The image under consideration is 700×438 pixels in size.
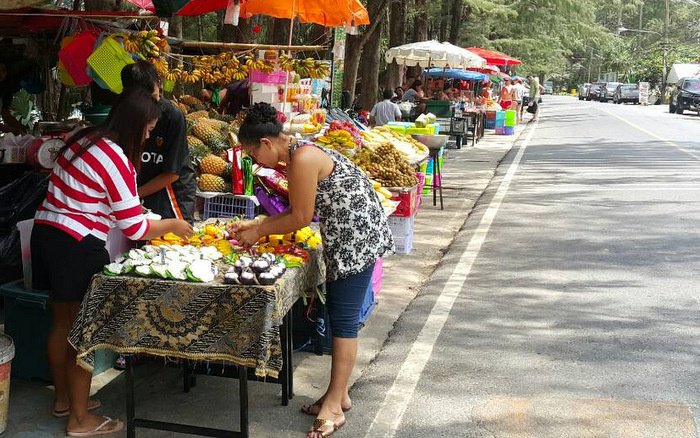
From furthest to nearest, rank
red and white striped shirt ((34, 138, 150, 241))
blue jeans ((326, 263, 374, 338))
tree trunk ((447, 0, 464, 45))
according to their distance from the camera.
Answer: tree trunk ((447, 0, 464, 45)), blue jeans ((326, 263, 374, 338)), red and white striped shirt ((34, 138, 150, 241))

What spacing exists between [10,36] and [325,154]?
19.8 feet

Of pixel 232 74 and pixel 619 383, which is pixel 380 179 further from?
pixel 619 383

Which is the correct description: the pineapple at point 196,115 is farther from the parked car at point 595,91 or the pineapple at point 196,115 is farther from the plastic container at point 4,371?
the parked car at point 595,91

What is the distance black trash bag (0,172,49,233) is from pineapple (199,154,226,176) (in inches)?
55.2

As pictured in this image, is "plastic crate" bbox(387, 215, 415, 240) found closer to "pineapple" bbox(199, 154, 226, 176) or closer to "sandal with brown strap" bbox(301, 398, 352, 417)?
"pineapple" bbox(199, 154, 226, 176)

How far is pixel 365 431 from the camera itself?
476 centimetres

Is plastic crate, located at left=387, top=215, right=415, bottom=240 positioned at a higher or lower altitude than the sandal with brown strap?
higher

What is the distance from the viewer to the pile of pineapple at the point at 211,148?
736 cm

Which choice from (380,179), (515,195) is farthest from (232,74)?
(515,195)

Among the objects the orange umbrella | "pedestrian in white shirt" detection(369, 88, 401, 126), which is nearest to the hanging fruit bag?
the orange umbrella

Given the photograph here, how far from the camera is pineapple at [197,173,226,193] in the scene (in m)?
7.34

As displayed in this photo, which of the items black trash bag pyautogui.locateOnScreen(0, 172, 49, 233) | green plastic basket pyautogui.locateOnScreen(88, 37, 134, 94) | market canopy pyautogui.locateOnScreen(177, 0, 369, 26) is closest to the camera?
black trash bag pyautogui.locateOnScreen(0, 172, 49, 233)

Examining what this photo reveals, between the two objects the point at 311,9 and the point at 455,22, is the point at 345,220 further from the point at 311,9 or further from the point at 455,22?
the point at 455,22

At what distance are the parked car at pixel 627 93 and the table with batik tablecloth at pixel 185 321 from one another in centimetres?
6764
